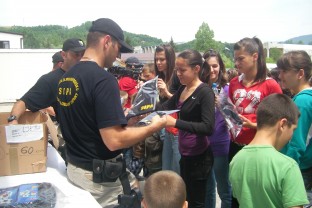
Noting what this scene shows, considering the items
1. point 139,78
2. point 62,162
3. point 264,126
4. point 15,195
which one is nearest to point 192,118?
point 264,126

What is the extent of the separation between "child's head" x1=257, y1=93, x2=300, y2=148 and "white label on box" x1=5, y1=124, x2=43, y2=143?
166 cm

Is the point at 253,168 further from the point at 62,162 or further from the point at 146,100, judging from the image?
the point at 62,162

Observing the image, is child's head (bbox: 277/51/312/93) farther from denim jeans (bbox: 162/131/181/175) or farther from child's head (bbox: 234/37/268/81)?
denim jeans (bbox: 162/131/181/175)

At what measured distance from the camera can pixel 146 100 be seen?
7.31 feet

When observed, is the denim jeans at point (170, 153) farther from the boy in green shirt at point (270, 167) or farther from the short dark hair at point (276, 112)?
the short dark hair at point (276, 112)

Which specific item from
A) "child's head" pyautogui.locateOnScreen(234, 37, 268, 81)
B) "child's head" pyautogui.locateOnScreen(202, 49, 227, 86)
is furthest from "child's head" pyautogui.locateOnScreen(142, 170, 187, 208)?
"child's head" pyautogui.locateOnScreen(202, 49, 227, 86)

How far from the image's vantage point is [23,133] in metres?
2.32

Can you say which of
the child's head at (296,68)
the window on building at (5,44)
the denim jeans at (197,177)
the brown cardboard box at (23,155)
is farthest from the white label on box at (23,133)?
the window on building at (5,44)

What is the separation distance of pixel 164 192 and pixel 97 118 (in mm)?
605

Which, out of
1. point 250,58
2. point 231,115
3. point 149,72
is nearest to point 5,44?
point 149,72

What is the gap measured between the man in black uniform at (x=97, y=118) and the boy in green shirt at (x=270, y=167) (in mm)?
661

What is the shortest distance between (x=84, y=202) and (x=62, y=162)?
92 centimetres

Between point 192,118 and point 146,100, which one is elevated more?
point 146,100

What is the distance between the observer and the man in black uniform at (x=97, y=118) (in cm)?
185
